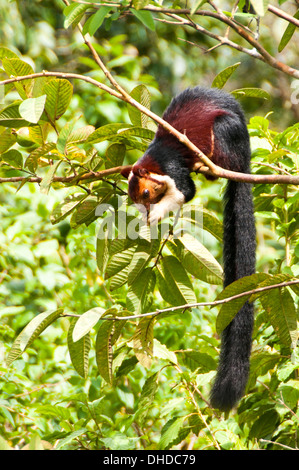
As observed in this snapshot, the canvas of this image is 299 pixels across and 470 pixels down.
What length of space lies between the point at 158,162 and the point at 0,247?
95 cm

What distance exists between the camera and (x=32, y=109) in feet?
3.46

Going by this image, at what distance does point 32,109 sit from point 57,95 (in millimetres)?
162

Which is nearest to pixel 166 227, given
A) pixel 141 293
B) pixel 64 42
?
pixel 141 293

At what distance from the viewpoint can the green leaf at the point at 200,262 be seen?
137 cm

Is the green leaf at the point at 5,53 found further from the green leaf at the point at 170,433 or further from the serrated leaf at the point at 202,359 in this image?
the green leaf at the point at 170,433

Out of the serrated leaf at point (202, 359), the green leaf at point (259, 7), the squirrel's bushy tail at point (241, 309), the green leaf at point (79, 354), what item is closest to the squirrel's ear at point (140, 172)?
the squirrel's bushy tail at point (241, 309)

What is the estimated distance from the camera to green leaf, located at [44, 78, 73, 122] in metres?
1.18

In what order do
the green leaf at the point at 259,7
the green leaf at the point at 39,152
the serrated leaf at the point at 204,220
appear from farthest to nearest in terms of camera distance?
the serrated leaf at the point at 204,220 → the green leaf at the point at 39,152 → the green leaf at the point at 259,7

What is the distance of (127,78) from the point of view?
3672 millimetres

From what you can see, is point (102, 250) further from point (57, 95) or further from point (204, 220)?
point (57, 95)

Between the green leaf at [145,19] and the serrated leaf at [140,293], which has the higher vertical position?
the green leaf at [145,19]

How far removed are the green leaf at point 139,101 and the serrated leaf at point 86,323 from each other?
624mm

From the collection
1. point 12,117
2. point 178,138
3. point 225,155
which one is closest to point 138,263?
point 178,138
